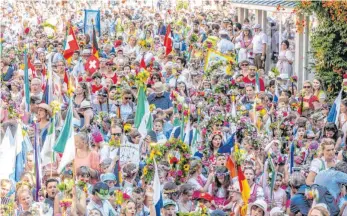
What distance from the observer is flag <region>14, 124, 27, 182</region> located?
14336 mm

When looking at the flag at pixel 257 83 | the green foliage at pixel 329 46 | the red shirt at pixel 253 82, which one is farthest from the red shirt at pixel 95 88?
the green foliage at pixel 329 46

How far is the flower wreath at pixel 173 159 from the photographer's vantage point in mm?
13898

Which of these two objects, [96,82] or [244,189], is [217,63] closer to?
[96,82]

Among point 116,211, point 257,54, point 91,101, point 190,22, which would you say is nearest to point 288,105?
point 91,101

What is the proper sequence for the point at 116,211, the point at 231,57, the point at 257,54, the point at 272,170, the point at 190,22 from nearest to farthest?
the point at 116,211 → the point at 272,170 → the point at 231,57 → the point at 257,54 → the point at 190,22

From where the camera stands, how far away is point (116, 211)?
12891mm

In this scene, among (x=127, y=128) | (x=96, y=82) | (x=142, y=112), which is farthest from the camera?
(x=96, y=82)

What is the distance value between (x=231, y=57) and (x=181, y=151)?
9.28 meters

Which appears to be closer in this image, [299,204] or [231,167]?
[299,204]

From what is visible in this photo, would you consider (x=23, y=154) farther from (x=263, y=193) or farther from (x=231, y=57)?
(x=231, y=57)

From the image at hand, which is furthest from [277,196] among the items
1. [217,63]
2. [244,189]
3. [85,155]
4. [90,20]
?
[90,20]

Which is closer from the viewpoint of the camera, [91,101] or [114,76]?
[91,101]

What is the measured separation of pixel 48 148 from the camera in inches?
599

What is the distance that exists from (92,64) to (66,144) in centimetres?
814
